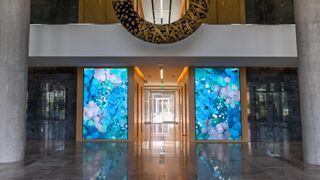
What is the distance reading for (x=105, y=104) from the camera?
8.76m

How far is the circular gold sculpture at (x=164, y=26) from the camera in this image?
5.73 meters

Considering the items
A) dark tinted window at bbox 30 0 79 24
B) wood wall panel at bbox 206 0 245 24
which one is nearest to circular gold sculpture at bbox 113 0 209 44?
wood wall panel at bbox 206 0 245 24

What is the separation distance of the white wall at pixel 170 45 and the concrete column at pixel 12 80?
1.16m

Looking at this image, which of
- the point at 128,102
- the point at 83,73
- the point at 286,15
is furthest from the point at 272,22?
the point at 83,73

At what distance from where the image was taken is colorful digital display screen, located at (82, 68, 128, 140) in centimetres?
870

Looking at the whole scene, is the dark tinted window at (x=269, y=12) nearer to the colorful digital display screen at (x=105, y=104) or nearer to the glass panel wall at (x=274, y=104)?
the glass panel wall at (x=274, y=104)

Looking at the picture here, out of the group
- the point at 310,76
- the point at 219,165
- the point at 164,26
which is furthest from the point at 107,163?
the point at 310,76

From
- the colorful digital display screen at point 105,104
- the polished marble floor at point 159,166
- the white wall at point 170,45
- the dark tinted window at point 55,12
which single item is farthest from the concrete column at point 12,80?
the dark tinted window at point 55,12

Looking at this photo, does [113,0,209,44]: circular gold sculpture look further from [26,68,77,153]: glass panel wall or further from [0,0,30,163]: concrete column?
[26,68,77,153]: glass panel wall

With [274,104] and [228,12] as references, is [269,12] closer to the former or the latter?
[228,12]

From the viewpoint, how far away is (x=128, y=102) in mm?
8805

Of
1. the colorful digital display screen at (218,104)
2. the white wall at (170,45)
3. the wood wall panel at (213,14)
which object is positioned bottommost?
the colorful digital display screen at (218,104)

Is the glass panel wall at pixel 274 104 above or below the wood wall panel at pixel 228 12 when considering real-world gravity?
below

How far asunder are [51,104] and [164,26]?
5.08m
